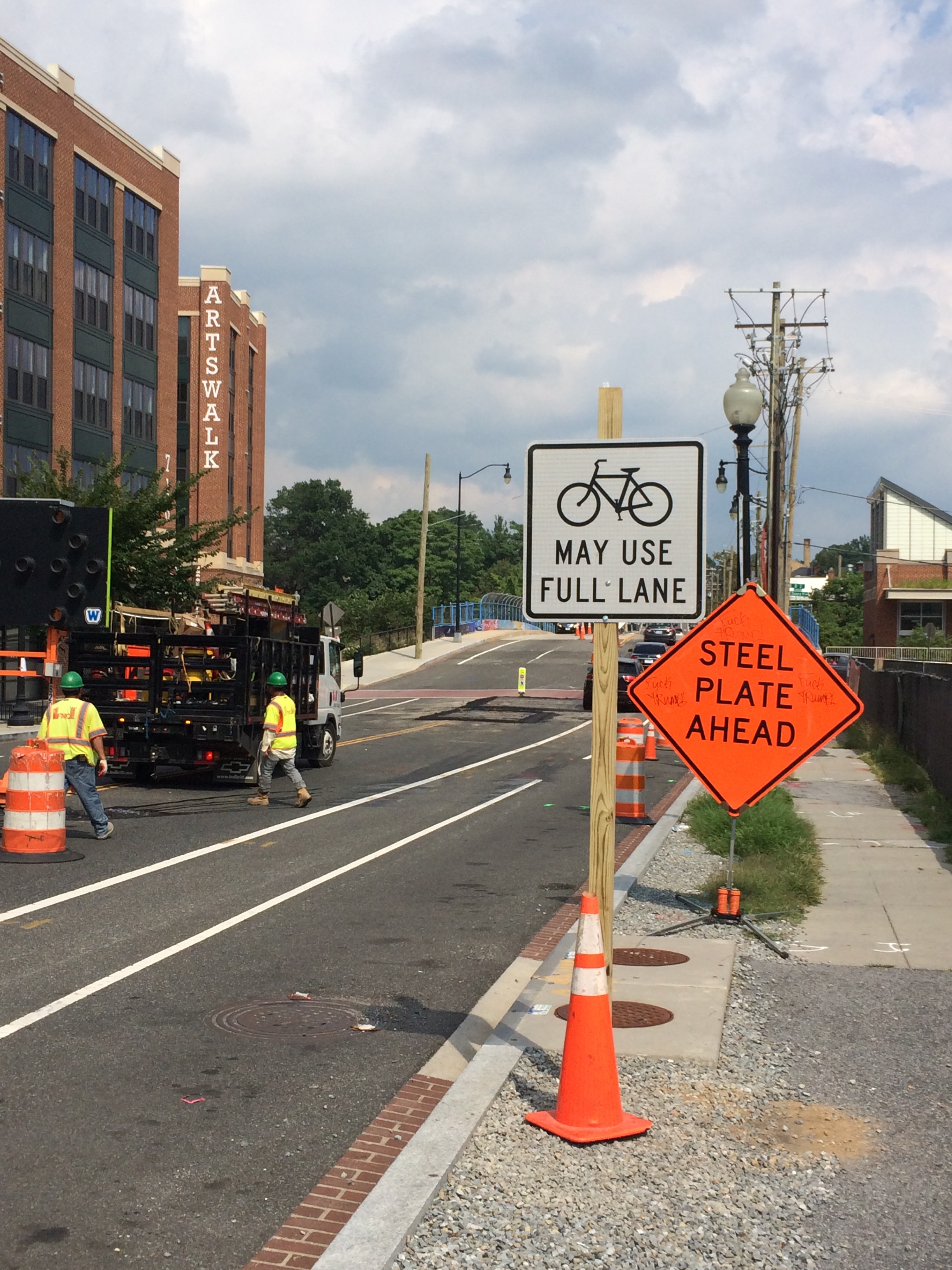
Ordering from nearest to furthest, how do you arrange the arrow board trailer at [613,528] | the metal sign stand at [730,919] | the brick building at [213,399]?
the arrow board trailer at [613,528] < the metal sign stand at [730,919] < the brick building at [213,399]

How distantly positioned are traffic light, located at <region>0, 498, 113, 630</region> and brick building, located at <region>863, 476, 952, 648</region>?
172 ft

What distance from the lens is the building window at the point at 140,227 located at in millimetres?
54594

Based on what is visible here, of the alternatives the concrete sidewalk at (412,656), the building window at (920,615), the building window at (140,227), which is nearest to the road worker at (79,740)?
the concrete sidewalk at (412,656)

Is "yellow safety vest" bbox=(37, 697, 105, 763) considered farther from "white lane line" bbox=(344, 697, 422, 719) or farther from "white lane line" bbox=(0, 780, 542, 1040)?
"white lane line" bbox=(344, 697, 422, 719)

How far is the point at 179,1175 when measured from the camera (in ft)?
16.9

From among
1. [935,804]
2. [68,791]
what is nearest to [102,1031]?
[68,791]

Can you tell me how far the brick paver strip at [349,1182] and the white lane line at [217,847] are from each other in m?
4.90

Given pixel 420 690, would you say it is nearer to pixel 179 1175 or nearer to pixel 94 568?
pixel 94 568

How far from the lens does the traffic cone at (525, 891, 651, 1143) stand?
5.38 m

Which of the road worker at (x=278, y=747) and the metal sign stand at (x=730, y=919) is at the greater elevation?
the road worker at (x=278, y=747)

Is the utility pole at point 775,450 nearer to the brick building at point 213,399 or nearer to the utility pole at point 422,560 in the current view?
the utility pole at point 422,560

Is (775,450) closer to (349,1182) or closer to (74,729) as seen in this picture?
(74,729)

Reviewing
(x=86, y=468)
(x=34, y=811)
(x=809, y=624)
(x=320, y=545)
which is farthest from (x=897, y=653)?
(x=320, y=545)

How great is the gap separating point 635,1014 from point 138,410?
51.6 meters
